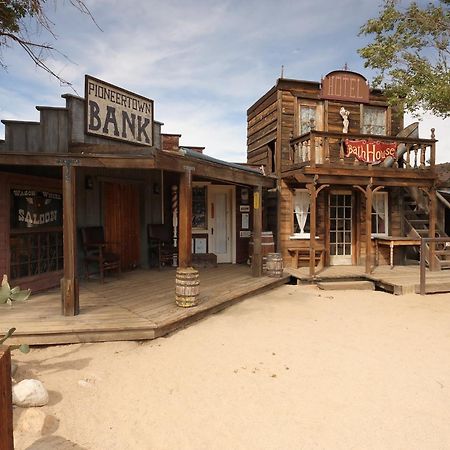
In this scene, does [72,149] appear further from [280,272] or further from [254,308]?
[280,272]

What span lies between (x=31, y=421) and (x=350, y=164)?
866 cm

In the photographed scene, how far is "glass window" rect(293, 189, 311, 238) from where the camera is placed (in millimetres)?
10406

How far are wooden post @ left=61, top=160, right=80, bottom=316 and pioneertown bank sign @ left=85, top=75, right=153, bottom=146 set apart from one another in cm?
217

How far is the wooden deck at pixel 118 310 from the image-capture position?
4641mm

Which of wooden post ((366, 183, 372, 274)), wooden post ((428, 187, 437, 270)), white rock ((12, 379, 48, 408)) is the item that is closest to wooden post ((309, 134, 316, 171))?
wooden post ((366, 183, 372, 274))

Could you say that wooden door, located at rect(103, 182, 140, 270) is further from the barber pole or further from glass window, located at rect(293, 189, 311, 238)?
glass window, located at rect(293, 189, 311, 238)

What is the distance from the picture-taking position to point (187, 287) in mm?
5629

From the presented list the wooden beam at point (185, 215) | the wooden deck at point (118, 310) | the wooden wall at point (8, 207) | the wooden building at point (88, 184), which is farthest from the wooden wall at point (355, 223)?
the wooden wall at point (8, 207)

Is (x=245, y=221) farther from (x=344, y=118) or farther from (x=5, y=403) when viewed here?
(x=5, y=403)

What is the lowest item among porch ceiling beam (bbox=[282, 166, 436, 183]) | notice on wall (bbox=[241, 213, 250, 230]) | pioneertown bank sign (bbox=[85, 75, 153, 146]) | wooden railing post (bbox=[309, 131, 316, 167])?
notice on wall (bbox=[241, 213, 250, 230])

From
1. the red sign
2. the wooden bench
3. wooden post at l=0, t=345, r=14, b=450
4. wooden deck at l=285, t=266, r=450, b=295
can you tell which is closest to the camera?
wooden post at l=0, t=345, r=14, b=450

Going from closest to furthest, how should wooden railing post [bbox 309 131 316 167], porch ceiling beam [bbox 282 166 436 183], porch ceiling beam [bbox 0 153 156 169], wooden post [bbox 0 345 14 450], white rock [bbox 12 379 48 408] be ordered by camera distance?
1. wooden post [bbox 0 345 14 450]
2. white rock [bbox 12 379 48 408]
3. porch ceiling beam [bbox 0 153 156 169]
4. wooden railing post [bbox 309 131 316 167]
5. porch ceiling beam [bbox 282 166 436 183]

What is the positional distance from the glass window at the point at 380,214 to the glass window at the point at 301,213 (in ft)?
6.72

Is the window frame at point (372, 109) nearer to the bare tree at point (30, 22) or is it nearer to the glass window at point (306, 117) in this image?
the glass window at point (306, 117)
